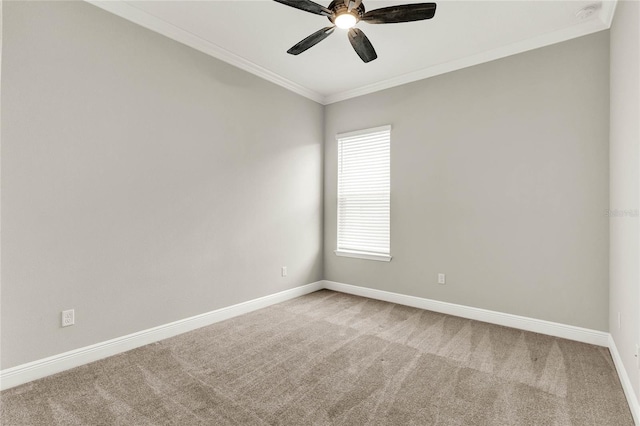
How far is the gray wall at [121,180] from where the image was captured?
219cm

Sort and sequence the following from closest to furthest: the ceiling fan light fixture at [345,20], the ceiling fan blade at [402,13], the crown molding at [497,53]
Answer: the ceiling fan blade at [402,13]
the ceiling fan light fixture at [345,20]
the crown molding at [497,53]

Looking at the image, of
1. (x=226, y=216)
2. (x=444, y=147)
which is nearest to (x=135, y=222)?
(x=226, y=216)

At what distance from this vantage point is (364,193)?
14.5 ft

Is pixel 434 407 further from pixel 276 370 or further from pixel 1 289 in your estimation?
pixel 1 289

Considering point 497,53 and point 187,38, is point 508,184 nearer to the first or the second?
point 497,53

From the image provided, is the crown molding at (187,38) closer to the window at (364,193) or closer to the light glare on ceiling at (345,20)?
the window at (364,193)

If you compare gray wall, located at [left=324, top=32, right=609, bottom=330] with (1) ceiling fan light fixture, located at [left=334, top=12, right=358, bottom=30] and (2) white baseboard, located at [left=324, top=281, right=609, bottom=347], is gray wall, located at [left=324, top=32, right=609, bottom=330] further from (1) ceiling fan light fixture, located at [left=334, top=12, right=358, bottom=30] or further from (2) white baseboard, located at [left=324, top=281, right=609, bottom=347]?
(1) ceiling fan light fixture, located at [left=334, top=12, right=358, bottom=30]

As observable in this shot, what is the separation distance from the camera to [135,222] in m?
2.76

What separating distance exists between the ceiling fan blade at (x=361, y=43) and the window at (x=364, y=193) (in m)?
1.49

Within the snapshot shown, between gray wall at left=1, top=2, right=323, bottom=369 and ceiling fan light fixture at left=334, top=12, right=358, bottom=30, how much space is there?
1647mm

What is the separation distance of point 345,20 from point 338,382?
2.60 m

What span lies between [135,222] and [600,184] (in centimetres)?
414

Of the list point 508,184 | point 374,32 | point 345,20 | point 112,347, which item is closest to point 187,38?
point 345,20

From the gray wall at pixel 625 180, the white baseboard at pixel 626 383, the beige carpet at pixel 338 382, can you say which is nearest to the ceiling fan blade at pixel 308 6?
the gray wall at pixel 625 180
